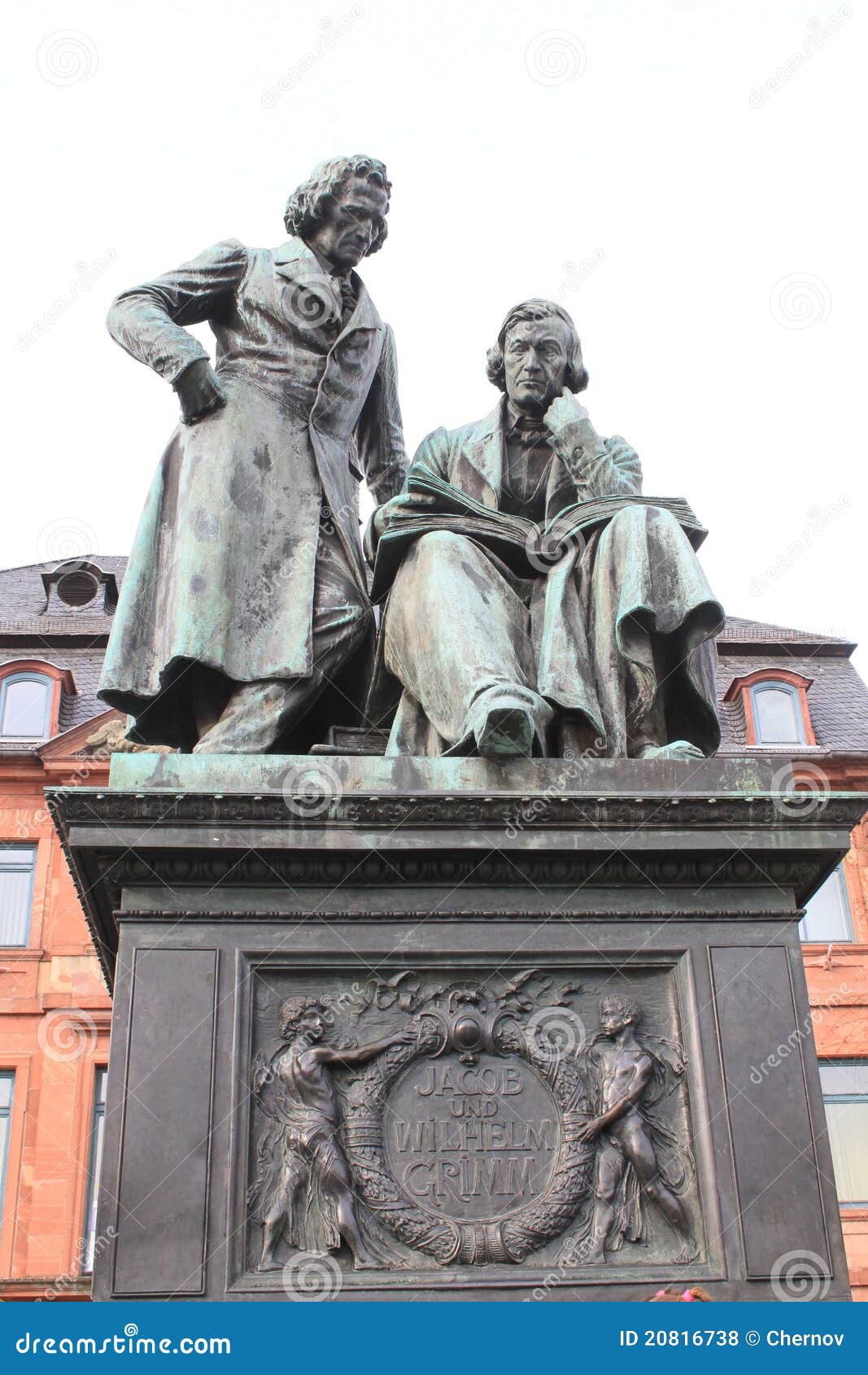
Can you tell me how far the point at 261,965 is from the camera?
4691 mm

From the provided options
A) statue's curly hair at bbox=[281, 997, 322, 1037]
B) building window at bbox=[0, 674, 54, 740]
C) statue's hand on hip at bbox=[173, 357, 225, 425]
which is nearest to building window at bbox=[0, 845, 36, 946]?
building window at bbox=[0, 674, 54, 740]

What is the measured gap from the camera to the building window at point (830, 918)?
979 inches

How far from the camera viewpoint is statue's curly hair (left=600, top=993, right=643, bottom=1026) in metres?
4.66

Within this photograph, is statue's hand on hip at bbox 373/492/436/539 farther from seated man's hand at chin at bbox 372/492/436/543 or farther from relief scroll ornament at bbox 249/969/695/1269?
relief scroll ornament at bbox 249/969/695/1269

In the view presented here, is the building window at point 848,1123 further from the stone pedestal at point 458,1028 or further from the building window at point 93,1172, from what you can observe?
the stone pedestal at point 458,1028

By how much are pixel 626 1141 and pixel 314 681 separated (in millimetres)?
2128

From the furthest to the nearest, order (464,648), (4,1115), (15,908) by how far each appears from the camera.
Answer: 1. (15,908)
2. (4,1115)
3. (464,648)

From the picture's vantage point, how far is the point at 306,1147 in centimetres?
441

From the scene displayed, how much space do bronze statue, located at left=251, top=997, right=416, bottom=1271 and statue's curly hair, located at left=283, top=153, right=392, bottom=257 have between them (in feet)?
11.4

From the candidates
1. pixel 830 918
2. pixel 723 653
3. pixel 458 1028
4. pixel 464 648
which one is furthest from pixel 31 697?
pixel 458 1028

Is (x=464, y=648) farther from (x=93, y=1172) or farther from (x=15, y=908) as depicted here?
(x=15, y=908)
